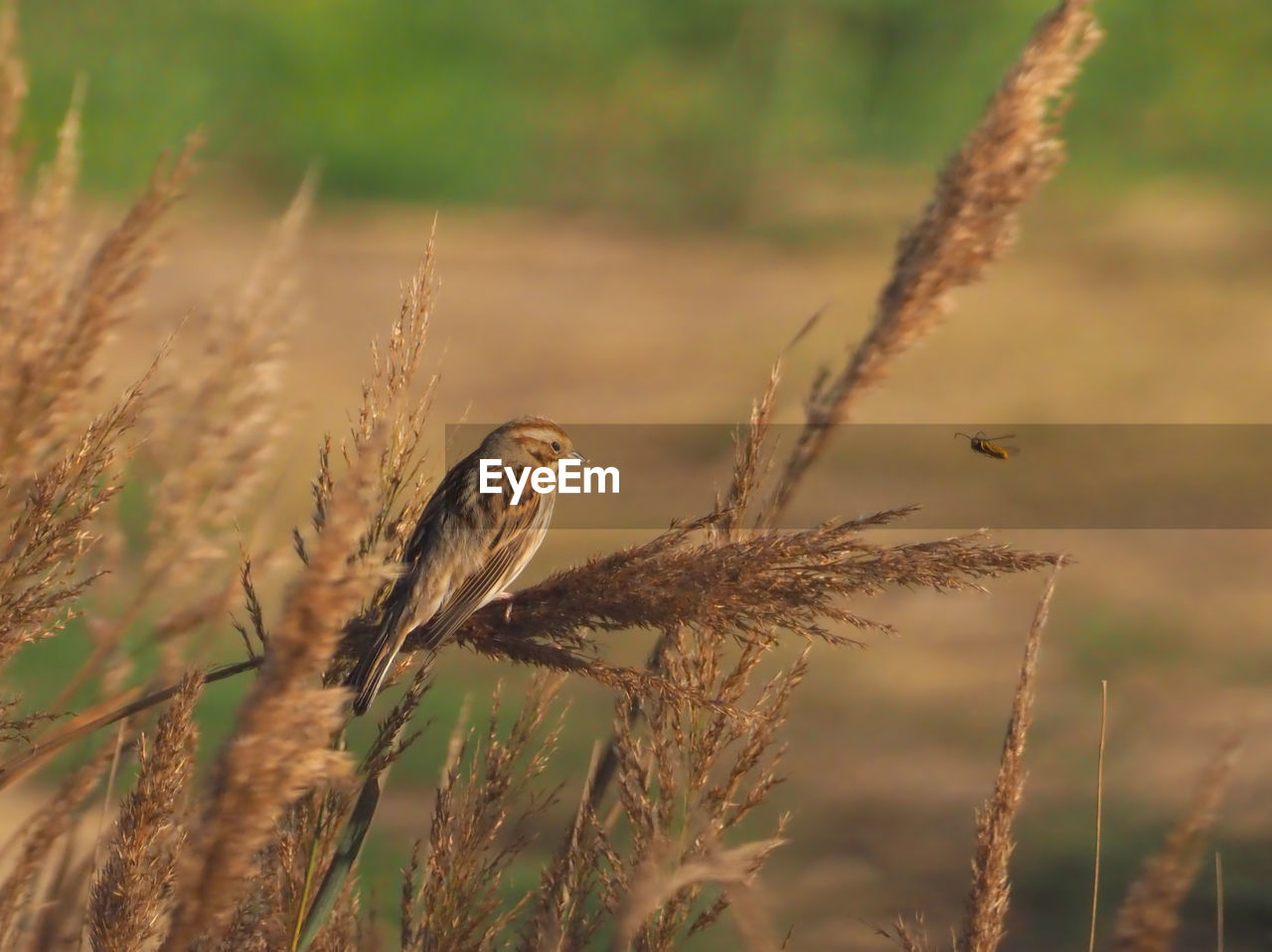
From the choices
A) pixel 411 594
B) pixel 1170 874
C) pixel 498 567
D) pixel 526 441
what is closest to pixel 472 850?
pixel 411 594

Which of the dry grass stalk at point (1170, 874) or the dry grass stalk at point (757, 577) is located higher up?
the dry grass stalk at point (757, 577)

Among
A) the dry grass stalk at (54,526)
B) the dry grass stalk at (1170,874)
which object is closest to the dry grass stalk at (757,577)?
the dry grass stalk at (1170,874)

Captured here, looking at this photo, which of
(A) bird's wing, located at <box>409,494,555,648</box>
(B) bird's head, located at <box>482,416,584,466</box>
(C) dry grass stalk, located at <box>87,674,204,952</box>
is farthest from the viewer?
(B) bird's head, located at <box>482,416,584,466</box>

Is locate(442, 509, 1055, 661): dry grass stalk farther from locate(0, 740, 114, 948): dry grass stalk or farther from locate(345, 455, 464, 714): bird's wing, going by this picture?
locate(0, 740, 114, 948): dry grass stalk

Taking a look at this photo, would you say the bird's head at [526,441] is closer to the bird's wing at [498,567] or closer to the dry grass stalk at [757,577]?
the bird's wing at [498,567]

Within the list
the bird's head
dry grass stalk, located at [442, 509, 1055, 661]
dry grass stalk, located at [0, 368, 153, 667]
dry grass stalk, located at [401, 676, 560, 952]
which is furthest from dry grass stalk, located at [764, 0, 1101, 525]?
the bird's head

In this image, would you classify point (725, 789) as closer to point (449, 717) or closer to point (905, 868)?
point (905, 868)
